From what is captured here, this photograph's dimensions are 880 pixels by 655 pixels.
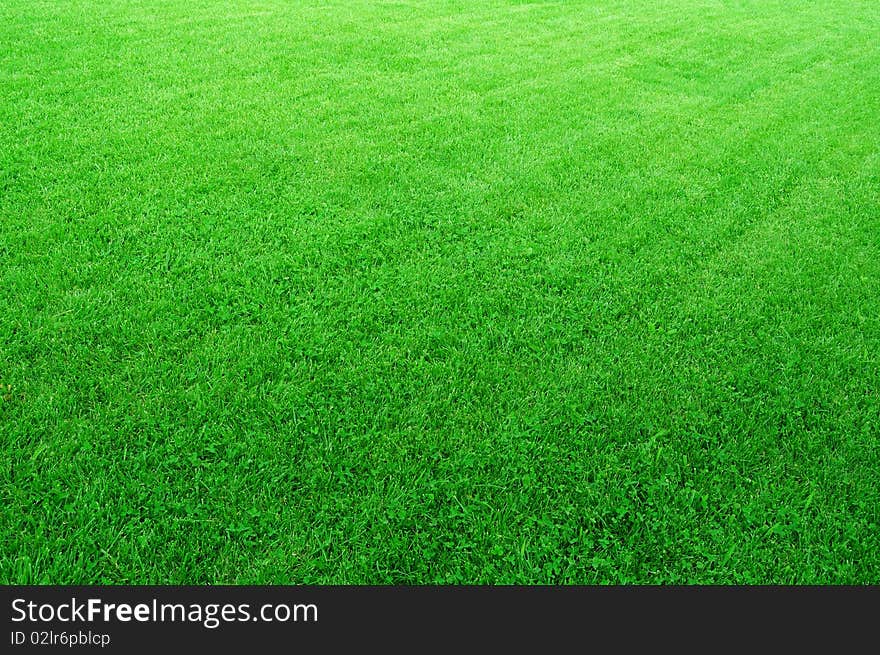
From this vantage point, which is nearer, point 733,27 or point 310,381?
point 310,381

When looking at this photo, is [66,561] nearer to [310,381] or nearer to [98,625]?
[98,625]

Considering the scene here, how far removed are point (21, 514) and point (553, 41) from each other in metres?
8.11

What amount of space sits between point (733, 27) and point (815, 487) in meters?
9.09

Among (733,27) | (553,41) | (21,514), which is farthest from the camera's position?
(733,27)

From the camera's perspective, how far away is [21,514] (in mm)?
2605

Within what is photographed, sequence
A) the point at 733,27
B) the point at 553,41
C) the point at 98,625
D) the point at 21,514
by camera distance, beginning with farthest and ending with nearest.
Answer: the point at 733,27
the point at 553,41
the point at 21,514
the point at 98,625

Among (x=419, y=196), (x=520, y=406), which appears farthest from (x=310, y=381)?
(x=419, y=196)

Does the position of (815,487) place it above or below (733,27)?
below

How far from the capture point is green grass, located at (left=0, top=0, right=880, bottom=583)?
2648 mm

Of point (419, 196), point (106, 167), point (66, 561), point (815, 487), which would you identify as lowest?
point (815, 487)

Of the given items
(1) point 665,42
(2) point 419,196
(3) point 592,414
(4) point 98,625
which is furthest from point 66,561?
(1) point 665,42

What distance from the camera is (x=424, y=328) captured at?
3.71 meters

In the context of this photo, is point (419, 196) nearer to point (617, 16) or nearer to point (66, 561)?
point (66, 561)

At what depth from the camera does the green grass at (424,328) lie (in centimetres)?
265
